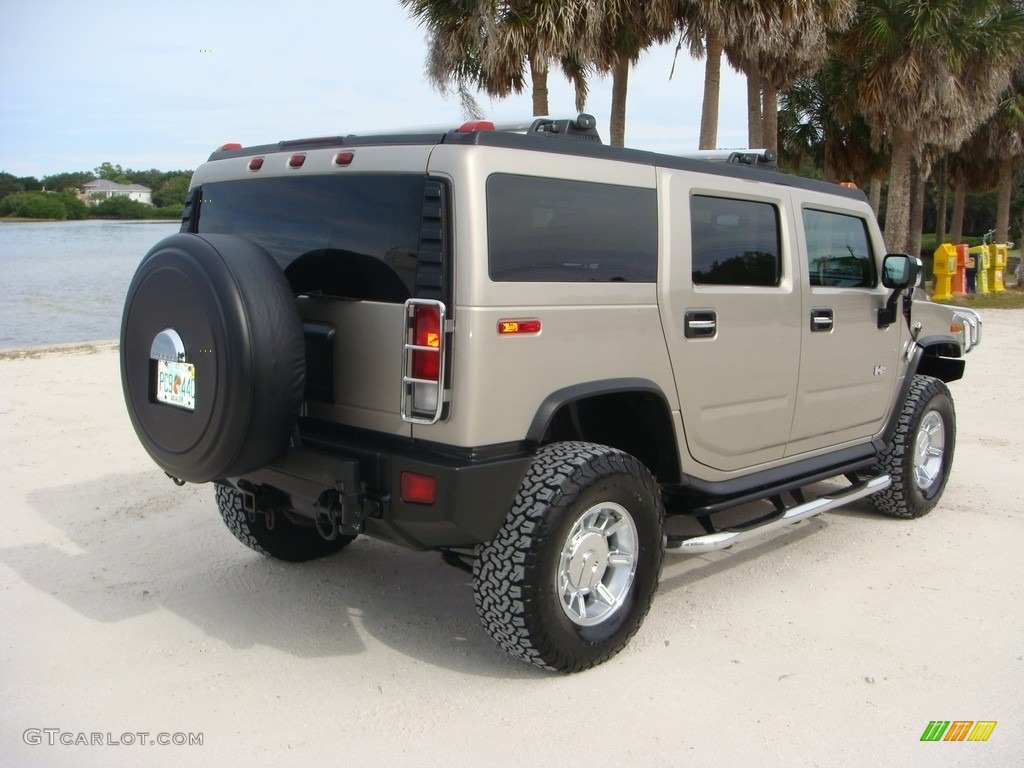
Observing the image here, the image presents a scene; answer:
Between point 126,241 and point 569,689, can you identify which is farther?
point 126,241

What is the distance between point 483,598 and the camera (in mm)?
3641

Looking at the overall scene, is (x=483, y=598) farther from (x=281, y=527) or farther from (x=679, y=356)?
(x=281, y=527)

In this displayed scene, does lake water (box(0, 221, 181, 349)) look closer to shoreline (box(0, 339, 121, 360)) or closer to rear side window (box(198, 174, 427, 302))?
rear side window (box(198, 174, 427, 302))

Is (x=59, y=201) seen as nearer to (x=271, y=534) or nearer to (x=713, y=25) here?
(x=713, y=25)

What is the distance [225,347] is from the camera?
3.35 metres

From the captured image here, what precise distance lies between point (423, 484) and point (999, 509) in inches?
172

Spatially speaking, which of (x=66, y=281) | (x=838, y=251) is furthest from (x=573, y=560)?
(x=66, y=281)

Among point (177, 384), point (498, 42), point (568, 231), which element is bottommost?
point (177, 384)

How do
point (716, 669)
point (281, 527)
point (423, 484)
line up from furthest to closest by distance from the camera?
point (281, 527)
point (716, 669)
point (423, 484)

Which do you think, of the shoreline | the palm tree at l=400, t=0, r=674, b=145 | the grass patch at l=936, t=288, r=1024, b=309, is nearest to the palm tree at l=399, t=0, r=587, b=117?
the palm tree at l=400, t=0, r=674, b=145

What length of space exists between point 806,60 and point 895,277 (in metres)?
13.9

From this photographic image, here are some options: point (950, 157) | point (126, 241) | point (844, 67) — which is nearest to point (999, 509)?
point (844, 67)

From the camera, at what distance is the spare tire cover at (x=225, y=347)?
11.0ft

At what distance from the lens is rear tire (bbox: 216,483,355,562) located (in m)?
4.81
